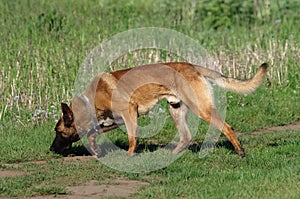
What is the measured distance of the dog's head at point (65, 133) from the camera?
9.37m

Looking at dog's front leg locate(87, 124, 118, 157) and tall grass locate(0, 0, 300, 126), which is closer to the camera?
dog's front leg locate(87, 124, 118, 157)

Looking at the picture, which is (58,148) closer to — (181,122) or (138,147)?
(138,147)

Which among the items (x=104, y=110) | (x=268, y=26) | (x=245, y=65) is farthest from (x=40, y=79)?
(x=268, y=26)

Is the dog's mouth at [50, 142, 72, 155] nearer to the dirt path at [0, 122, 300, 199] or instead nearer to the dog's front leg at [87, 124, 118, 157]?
the dog's front leg at [87, 124, 118, 157]

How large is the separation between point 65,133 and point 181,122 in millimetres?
1634

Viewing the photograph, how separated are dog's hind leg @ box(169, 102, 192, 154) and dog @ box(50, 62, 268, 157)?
19 mm

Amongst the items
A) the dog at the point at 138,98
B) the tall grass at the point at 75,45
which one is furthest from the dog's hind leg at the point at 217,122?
the tall grass at the point at 75,45

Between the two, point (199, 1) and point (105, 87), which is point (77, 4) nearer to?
point (199, 1)

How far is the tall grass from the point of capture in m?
11.7

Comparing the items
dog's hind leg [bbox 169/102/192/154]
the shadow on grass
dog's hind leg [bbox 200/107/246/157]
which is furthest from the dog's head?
dog's hind leg [bbox 200/107/246/157]

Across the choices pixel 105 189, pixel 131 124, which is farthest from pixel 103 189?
pixel 131 124

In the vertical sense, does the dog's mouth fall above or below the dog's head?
below

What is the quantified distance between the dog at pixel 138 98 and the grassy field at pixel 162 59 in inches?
14.5

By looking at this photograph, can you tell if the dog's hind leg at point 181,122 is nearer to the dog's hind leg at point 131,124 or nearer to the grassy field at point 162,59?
the grassy field at point 162,59
